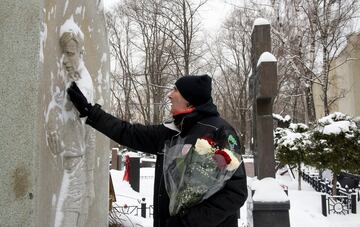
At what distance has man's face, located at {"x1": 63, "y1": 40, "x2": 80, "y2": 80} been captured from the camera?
2.64 m

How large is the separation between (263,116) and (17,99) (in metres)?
6.40

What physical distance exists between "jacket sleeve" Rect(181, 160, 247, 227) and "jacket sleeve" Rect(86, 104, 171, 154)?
66 centimetres

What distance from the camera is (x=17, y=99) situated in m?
2.08

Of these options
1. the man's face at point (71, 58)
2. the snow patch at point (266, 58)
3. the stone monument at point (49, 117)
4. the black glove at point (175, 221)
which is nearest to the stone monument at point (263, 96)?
the snow patch at point (266, 58)

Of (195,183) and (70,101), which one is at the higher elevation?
(70,101)

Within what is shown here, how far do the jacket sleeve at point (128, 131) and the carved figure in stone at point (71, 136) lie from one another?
145mm

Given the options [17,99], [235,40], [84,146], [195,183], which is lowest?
[195,183]

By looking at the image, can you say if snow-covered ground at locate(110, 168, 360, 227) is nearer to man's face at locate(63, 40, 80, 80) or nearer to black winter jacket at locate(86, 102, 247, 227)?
black winter jacket at locate(86, 102, 247, 227)

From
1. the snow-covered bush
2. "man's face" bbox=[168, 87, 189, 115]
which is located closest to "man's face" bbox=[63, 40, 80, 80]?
"man's face" bbox=[168, 87, 189, 115]

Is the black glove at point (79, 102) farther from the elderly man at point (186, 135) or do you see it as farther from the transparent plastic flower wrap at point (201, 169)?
the transparent plastic flower wrap at point (201, 169)

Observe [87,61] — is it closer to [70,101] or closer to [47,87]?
[70,101]

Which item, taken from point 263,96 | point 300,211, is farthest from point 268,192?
point 300,211

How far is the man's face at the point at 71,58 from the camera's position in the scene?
2.64 m

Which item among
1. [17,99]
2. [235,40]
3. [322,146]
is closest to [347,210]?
[322,146]
